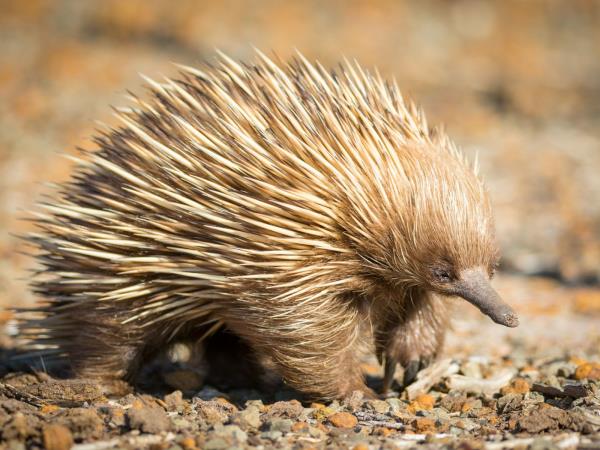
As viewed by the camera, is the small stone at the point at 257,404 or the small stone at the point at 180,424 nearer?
the small stone at the point at 180,424

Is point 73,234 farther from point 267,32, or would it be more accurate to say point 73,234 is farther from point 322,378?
point 267,32

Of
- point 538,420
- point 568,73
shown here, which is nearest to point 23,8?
point 568,73

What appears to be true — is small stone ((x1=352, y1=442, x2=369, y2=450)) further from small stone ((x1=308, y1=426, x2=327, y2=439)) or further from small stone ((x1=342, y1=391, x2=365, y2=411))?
small stone ((x1=342, y1=391, x2=365, y2=411))

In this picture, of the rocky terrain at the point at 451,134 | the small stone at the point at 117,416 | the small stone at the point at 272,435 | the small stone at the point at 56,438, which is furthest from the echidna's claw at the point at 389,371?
the small stone at the point at 56,438

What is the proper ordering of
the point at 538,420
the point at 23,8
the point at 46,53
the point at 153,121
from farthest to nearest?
the point at 23,8, the point at 46,53, the point at 153,121, the point at 538,420

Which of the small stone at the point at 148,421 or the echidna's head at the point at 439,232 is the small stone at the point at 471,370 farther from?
the small stone at the point at 148,421

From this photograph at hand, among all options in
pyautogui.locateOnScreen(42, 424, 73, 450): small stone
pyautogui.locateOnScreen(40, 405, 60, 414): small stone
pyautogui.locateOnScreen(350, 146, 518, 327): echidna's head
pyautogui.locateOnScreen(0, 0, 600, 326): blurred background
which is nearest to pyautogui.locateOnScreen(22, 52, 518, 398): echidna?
pyautogui.locateOnScreen(350, 146, 518, 327): echidna's head

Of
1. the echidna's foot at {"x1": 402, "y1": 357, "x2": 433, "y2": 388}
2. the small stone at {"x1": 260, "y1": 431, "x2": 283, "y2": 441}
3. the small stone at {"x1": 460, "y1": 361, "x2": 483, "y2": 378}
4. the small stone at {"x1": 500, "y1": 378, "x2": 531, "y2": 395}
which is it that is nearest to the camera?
the small stone at {"x1": 260, "y1": 431, "x2": 283, "y2": 441}
